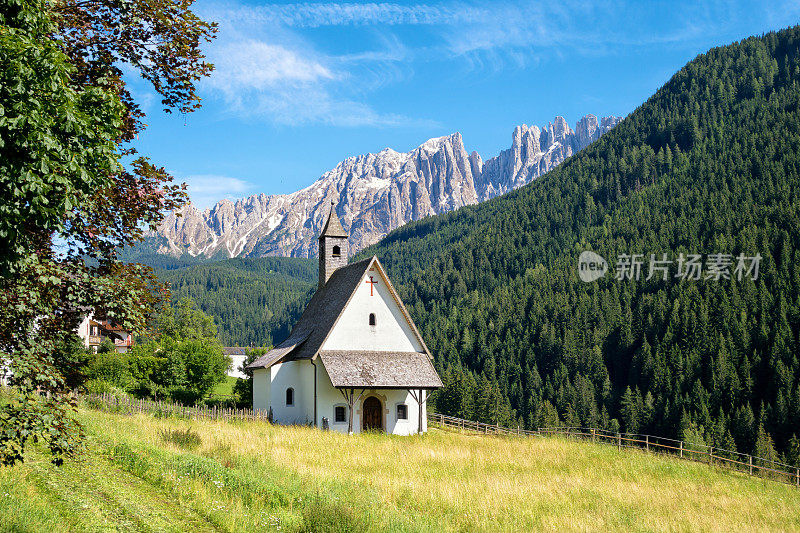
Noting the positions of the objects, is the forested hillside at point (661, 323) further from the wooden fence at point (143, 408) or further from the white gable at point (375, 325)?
the wooden fence at point (143, 408)

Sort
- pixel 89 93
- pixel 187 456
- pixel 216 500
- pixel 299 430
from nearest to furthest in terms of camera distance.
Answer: pixel 89 93 < pixel 216 500 < pixel 187 456 < pixel 299 430

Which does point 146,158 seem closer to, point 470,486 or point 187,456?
point 187,456

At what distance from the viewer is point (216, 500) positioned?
13430mm

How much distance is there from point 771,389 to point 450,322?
248 ft

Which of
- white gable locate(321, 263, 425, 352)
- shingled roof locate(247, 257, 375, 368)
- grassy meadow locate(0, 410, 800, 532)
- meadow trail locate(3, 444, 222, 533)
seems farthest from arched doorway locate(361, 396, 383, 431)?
meadow trail locate(3, 444, 222, 533)

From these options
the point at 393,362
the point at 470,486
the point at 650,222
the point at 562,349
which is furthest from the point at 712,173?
the point at 470,486

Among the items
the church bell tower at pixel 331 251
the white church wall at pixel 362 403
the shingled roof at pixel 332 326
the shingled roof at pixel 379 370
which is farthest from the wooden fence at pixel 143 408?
the church bell tower at pixel 331 251

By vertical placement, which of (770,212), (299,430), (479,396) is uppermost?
(770,212)

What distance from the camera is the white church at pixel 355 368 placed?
119ft

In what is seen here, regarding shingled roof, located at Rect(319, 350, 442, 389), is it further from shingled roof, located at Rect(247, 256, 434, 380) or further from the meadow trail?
the meadow trail

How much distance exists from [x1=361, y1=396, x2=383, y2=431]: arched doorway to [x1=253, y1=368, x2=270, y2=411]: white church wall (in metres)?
7.01

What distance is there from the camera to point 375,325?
129 ft

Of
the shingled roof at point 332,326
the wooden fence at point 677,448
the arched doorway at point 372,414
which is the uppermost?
the shingled roof at point 332,326

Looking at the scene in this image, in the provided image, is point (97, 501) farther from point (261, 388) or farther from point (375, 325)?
point (261, 388)
